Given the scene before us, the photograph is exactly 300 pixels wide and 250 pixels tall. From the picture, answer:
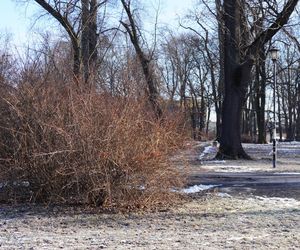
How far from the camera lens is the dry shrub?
9.96 m

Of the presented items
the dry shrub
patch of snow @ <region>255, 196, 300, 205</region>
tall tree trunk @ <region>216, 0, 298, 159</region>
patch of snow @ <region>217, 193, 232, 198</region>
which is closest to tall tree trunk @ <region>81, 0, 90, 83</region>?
tall tree trunk @ <region>216, 0, 298, 159</region>

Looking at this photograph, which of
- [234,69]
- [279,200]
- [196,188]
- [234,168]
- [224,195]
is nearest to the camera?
[279,200]

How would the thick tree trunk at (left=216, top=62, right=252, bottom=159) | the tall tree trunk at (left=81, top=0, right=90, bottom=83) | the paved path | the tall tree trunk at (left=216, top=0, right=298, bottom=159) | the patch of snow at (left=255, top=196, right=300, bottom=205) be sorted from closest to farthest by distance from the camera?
the patch of snow at (left=255, top=196, right=300, bottom=205) < the paved path < the tall tree trunk at (left=216, top=0, right=298, bottom=159) < the thick tree trunk at (left=216, top=62, right=252, bottom=159) < the tall tree trunk at (left=81, top=0, right=90, bottom=83)

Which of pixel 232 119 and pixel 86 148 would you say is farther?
pixel 232 119

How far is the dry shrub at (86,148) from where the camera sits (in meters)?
9.96

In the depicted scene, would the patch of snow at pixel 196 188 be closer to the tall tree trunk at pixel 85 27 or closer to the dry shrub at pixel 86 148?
the dry shrub at pixel 86 148

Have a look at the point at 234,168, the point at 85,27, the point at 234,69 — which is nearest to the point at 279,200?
the point at 234,168

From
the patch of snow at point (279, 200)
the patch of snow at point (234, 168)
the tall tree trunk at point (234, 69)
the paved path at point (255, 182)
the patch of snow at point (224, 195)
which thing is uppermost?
the tall tree trunk at point (234, 69)

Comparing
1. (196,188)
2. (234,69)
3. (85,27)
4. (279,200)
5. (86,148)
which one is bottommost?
(279,200)

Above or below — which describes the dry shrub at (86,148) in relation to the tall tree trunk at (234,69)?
below

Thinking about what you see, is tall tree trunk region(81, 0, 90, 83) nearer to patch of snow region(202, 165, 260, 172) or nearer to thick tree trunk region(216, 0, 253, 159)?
thick tree trunk region(216, 0, 253, 159)

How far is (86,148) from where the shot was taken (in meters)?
9.95

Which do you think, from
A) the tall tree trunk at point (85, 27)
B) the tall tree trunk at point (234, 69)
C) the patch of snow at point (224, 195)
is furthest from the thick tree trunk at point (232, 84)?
the patch of snow at point (224, 195)

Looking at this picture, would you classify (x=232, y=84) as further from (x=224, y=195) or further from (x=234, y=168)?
(x=224, y=195)
